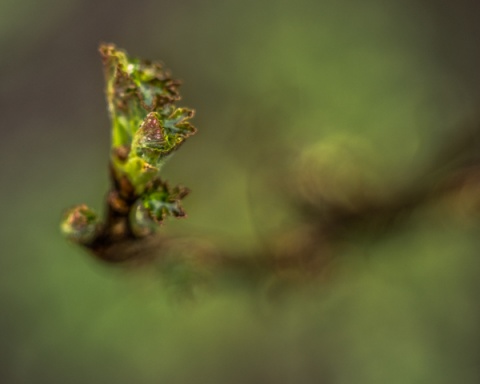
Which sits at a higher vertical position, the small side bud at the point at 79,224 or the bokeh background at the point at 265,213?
the bokeh background at the point at 265,213

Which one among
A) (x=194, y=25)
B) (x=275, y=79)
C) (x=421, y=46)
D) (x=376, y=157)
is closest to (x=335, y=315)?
(x=376, y=157)

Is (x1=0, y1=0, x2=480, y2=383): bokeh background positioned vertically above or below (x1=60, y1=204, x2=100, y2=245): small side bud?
above

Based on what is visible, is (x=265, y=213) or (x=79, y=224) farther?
(x=265, y=213)

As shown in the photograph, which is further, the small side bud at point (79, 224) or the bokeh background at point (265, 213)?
the bokeh background at point (265, 213)

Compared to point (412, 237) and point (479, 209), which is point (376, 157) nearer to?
point (412, 237)

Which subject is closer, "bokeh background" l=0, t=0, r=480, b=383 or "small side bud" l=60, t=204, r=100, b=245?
"small side bud" l=60, t=204, r=100, b=245

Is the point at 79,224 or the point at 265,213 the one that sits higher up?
the point at 265,213

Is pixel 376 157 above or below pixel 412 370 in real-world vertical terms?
above

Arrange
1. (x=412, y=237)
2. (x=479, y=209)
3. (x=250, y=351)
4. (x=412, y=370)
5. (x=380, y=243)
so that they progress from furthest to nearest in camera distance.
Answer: (x=250, y=351)
(x=412, y=370)
(x=412, y=237)
(x=380, y=243)
(x=479, y=209)
